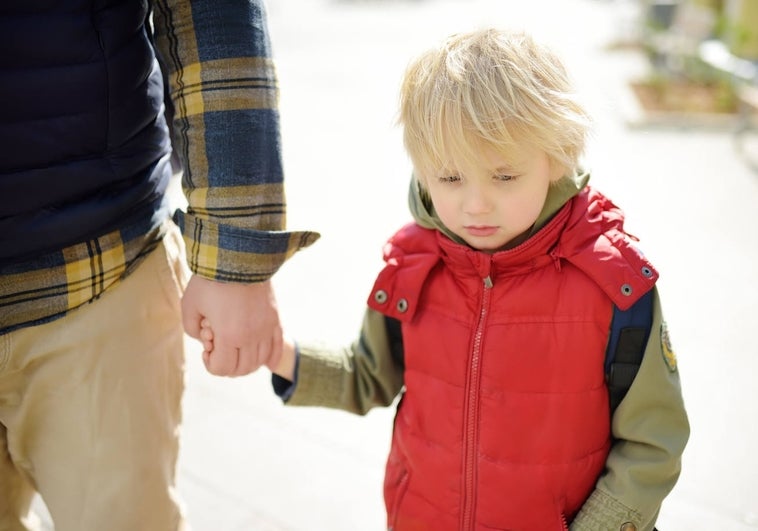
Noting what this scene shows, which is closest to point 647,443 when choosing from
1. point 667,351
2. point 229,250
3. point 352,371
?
point 667,351

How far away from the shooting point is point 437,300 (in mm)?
1763

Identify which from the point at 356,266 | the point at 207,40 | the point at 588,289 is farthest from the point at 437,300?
the point at 356,266

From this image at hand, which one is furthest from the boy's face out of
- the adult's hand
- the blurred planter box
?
the blurred planter box

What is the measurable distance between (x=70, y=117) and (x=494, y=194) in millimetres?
801

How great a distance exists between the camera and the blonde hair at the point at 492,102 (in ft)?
4.98

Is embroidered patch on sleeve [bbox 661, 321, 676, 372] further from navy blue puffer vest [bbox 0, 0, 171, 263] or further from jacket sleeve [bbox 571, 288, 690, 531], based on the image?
navy blue puffer vest [bbox 0, 0, 171, 263]

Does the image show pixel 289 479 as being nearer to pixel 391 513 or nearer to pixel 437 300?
pixel 391 513

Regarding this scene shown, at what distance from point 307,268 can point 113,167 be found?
3.25 m

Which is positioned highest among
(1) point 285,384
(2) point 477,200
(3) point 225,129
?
(3) point 225,129

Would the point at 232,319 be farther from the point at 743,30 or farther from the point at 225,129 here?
the point at 743,30

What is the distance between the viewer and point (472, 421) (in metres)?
1.70

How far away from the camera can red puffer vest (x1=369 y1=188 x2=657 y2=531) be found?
Answer: 163 cm

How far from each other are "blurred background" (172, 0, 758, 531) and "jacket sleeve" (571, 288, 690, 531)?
47cm

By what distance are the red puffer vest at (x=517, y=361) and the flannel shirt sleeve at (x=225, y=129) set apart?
334mm
